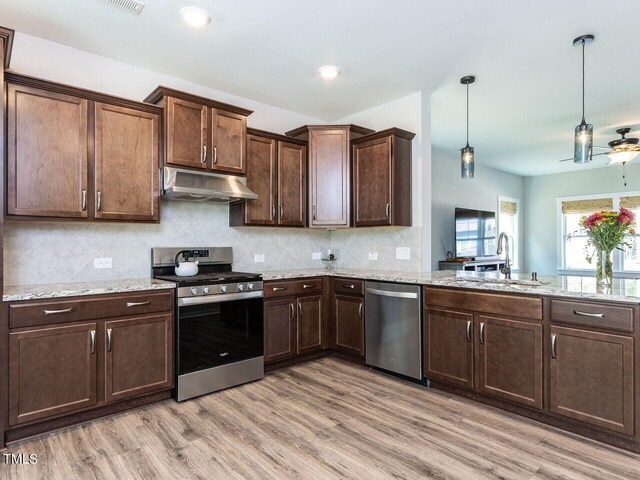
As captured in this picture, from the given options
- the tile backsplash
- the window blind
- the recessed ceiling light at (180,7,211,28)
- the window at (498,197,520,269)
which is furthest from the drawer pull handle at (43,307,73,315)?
the window blind

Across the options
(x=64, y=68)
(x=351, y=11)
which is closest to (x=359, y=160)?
(x=351, y=11)

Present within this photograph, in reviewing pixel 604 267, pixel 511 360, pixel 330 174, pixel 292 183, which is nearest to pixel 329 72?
pixel 330 174

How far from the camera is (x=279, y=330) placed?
3598 mm

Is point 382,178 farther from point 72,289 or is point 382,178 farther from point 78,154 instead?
point 72,289

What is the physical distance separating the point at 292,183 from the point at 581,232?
21.0ft

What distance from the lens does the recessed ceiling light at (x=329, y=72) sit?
11.1ft

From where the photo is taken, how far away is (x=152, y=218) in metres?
3.06

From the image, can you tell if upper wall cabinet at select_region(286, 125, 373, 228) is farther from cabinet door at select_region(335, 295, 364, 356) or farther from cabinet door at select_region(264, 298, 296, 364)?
cabinet door at select_region(264, 298, 296, 364)

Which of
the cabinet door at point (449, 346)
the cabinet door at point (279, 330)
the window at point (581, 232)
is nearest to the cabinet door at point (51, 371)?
the cabinet door at point (279, 330)

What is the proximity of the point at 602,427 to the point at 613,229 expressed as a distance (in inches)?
50.7

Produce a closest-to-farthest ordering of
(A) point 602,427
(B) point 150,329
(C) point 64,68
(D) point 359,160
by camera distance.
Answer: (A) point 602,427
(B) point 150,329
(C) point 64,68
(D) point 359,160

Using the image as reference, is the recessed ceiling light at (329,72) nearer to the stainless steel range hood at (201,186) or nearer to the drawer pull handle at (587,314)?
the stainless steel range hood at (201,186)

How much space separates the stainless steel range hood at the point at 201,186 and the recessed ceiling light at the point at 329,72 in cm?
120

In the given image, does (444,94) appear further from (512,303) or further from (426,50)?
(512,303)
